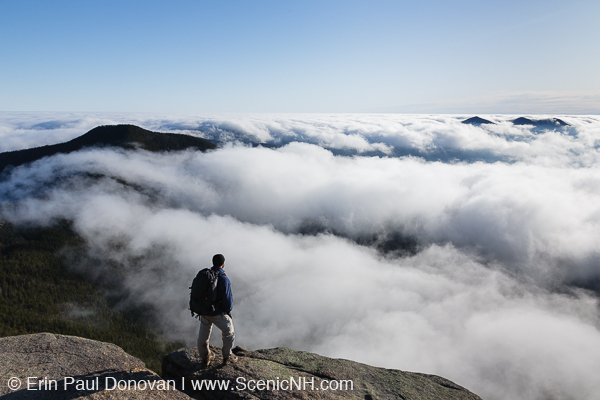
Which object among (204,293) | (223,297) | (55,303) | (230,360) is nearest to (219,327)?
(223,297)

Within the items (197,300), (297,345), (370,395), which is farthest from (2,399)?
(297,345)

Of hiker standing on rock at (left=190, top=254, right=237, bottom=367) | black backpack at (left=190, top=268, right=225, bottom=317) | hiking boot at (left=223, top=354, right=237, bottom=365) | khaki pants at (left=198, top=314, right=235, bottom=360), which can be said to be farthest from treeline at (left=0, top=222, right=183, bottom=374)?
black backpack at (left=190, top=268, right=225, bottom=317)

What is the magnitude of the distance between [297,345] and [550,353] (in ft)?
484

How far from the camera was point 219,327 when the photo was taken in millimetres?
9359

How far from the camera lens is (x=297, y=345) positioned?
180m

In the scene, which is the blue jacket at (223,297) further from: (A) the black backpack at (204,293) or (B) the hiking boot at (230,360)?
(B) the hiking boot at (230,360)

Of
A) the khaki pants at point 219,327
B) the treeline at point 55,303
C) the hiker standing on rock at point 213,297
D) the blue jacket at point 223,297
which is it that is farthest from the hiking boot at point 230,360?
the treeline at point 55,303

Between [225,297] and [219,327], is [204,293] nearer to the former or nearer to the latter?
[225,297]

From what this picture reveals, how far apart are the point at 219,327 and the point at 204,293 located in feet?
4.43

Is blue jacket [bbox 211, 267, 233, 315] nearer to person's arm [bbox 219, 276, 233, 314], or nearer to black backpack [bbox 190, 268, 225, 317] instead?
person's arm [bbox 219, 276, 233, 314]

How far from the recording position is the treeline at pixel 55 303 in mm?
116625

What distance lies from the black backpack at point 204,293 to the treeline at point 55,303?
118911mm

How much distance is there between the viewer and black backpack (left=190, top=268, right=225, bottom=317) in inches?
353

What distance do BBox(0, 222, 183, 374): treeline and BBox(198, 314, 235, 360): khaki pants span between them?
11705cm
